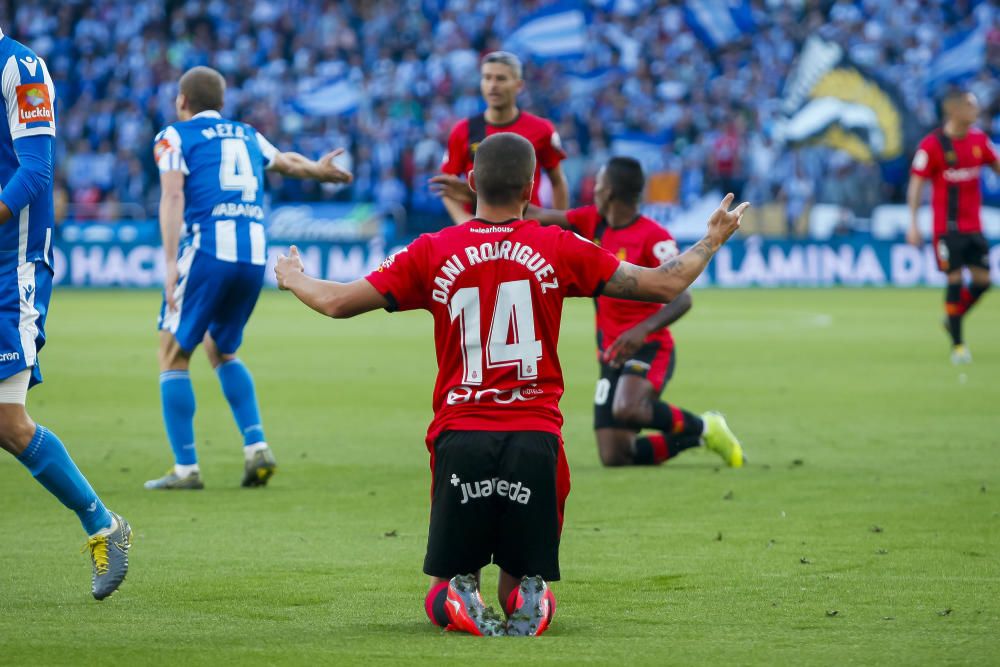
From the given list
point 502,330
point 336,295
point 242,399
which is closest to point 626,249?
point 242,399

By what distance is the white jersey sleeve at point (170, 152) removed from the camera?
29.7ft

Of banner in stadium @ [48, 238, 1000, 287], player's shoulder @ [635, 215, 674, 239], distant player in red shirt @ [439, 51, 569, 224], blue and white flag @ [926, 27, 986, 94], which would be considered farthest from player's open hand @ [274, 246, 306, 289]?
blue and white flag @ [926, 27, 986, 94]

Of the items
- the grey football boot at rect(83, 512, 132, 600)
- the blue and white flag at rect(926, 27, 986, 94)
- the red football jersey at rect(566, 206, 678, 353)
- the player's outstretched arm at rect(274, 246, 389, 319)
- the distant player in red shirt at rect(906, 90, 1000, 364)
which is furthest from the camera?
the blue and white flag at rect(926, 27, 986, 94)

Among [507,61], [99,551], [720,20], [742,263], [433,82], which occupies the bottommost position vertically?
[99,551]

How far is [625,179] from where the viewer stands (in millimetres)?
10109

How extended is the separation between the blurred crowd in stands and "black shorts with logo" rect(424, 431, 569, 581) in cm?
2627

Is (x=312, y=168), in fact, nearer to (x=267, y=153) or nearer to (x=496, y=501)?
(x=267, y=153)

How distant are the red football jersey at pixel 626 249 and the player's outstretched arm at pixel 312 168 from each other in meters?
1.53

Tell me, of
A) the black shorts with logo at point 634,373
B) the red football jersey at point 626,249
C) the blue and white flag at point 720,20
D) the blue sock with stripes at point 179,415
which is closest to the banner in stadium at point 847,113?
the blue and white flag at point 720,20

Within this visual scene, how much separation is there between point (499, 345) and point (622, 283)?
466 mm

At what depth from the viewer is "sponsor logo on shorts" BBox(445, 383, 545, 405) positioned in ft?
17.7

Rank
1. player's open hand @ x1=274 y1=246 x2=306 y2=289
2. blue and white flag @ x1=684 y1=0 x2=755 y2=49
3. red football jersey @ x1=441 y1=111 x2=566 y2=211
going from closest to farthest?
player's open hand @ x1=274 y1=246 x2=306 y2=289
red football jersey @ x1=441 y1=111 x2=566 y2=211
blue and white flag @ x1=684 y1=0 x2=755 y2=49

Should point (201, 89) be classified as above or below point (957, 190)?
above

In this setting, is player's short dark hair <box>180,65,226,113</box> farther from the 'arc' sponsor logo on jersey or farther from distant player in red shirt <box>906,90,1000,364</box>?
distant player in red shirt <box>906,90,1000,364</box>
